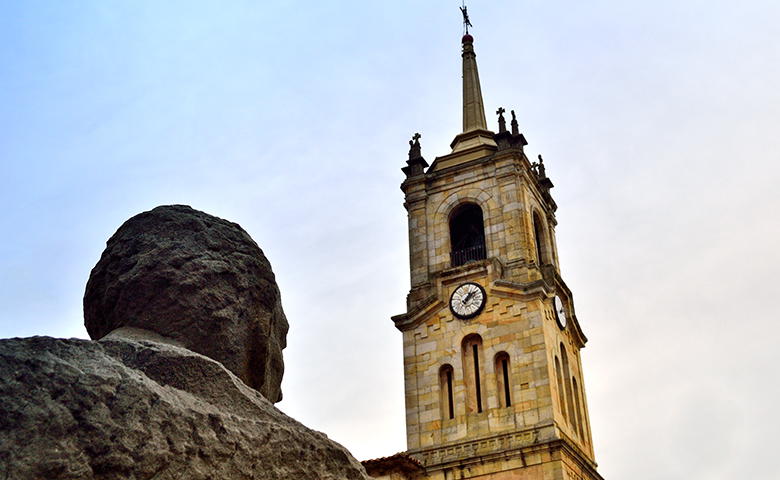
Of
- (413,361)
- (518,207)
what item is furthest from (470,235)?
(413,361)

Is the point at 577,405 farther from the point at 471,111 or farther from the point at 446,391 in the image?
the point at 471,111

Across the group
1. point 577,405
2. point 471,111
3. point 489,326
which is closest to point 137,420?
point 489,326

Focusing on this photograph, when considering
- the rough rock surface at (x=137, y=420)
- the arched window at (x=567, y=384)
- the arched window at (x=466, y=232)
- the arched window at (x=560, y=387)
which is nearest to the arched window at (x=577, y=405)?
the arched window at (x=567, y=384)

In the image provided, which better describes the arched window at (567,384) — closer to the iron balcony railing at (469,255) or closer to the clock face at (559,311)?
the clock face at (559,311)

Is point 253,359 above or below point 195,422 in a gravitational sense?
above

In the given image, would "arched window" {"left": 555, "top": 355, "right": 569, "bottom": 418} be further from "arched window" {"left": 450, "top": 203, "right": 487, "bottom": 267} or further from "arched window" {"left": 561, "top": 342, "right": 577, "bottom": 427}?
"arched window" {"left": 450, "top": 203, "right": 487, "bottom": 267}

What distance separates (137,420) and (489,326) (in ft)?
89.3

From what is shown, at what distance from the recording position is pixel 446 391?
30094mm

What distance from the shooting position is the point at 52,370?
3348 millimetres

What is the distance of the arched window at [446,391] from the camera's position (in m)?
29.6

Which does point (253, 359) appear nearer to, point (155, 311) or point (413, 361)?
point (155, 311)

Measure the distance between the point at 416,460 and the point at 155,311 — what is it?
2452 cm

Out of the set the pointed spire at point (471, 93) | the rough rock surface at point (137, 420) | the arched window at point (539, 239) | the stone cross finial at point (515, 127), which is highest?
the pointed spire at point (471, 93)

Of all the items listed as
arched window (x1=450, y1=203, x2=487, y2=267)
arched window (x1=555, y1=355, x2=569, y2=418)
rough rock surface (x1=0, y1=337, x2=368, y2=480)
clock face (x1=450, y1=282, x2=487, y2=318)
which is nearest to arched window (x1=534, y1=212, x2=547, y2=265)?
arched window (x1=450, y1=203, x2=487, y2=267)
